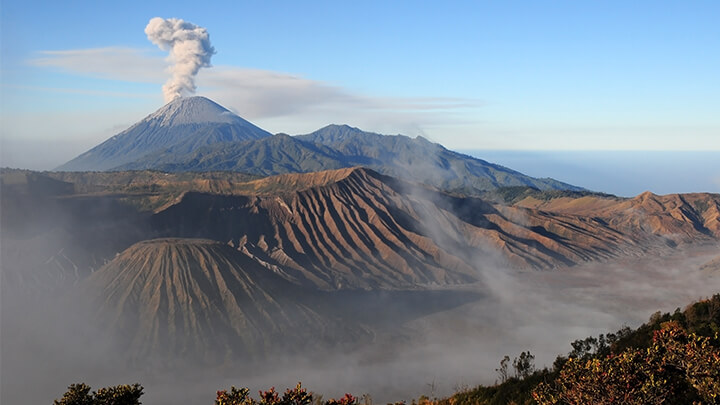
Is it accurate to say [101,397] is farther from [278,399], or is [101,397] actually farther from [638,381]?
[638,381]

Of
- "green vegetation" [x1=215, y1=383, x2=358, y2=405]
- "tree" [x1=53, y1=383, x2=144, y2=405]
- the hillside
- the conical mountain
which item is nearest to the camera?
"green vegetation" [x1=215, y1=383, x2=358, y2=405]

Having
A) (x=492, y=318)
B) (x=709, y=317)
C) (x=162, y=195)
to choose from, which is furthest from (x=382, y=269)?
(x=709, y=317)

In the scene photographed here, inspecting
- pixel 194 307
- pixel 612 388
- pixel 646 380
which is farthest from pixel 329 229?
pixel 612 388

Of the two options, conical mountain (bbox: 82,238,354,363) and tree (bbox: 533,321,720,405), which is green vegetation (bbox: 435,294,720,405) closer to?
tree (bbox: 533,321,720,405)

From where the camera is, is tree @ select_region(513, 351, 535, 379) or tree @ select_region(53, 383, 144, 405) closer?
tree @ select_region(53, 383, 144, 405)

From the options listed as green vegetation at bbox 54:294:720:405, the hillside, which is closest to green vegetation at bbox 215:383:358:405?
green vegetation at bbox 54:294:720:405

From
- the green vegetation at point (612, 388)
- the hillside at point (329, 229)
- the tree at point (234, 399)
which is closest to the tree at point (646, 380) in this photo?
the green vegetation at point (612, 388)

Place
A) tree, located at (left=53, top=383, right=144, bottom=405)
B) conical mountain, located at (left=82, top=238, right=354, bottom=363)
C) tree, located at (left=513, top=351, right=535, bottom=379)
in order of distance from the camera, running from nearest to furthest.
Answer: tree, located at (left=53, top=383, right=144, bottom=405) < tree, located at (left=513, top=351, right=535, bottom=379) < conical mountain, located at (left=82, top=238, right=354, bottom=363)

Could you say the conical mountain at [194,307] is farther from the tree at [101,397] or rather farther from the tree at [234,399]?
the tree at [234,399]
